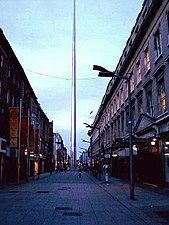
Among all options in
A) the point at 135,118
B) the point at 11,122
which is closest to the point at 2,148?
A: the point at 11,122

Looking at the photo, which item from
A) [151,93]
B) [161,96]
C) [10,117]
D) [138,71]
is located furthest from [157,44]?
[10,117]

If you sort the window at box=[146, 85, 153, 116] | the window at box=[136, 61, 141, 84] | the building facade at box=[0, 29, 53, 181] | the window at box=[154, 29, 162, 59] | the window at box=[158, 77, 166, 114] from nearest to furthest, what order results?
1. the window at box=[158, 77, 166, 114]
2. the window at box=[154, 29, 162, 59]
3. the window at box=[146, 85, 153, 116]
4. the window at box=[136, 61, 141, 84]
5. the building facade at box=[0, 29, 53, 181]

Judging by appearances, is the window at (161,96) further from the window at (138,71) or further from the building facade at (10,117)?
the building facade at (10,117)

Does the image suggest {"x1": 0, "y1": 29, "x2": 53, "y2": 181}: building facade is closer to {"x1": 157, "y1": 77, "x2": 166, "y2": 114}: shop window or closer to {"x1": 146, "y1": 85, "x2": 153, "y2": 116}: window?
{"x1": 146, "y1": 85, "x2": 153, "y2": 116}: window

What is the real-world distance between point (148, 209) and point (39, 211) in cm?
470

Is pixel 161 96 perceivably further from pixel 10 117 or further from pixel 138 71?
pixel 10 117

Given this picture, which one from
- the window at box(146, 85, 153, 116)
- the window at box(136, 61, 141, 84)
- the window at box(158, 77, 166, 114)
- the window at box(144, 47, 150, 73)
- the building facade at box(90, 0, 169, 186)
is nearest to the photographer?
the building facade at box(90, 0, 169, 186)

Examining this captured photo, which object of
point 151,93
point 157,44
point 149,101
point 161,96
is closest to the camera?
point 161,96

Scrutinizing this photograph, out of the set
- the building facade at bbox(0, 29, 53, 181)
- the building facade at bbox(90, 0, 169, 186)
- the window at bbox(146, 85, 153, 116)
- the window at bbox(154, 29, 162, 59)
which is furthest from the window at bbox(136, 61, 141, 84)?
the building facade at bbox(0, 29, 53, 181)

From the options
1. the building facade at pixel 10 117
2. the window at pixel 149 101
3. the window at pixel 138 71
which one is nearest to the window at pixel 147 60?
the window at pixel 149 101

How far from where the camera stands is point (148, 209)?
13.7 metres

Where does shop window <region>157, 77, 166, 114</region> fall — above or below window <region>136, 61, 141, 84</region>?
below

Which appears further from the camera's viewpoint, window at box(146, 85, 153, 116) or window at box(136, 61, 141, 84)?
window at box(136, 61, 141, 84)

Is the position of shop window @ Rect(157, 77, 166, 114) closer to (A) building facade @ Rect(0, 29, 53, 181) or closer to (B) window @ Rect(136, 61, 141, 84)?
(B) window @ Rect(136, 61, 141, 84)
